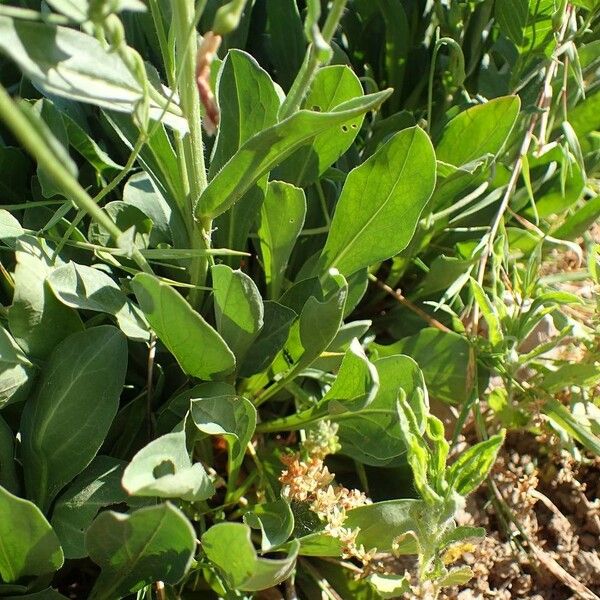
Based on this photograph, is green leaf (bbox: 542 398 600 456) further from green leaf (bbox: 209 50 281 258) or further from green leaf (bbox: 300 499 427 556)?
green leaf (bbox: 209 50 281 258)

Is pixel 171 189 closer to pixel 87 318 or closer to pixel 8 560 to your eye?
pixel 87 318

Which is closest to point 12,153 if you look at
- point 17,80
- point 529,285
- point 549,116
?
point 17,80

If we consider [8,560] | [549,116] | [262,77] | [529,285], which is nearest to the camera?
[8,560]

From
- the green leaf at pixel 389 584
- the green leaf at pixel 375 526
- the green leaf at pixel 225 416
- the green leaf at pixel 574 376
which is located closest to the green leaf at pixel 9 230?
the green leaf at pixel 225 416

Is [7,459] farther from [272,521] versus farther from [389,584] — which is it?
[389,584]

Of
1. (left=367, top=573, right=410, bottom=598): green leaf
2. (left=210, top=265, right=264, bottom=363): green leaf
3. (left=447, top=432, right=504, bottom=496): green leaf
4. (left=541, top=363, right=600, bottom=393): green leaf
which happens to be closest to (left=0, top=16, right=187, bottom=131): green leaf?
(left=210, top=265, right=264, bottom=363): green leaf

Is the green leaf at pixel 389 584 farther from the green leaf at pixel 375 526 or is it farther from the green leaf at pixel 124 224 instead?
the green leaf at pixel 124 224
